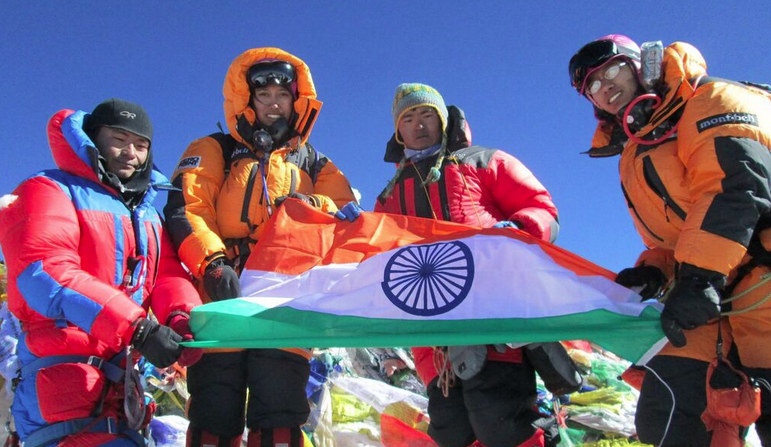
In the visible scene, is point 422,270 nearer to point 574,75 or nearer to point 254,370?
point 254,370

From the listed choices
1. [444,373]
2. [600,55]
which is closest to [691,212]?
[600,55]

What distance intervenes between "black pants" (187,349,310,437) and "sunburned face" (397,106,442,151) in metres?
1.79

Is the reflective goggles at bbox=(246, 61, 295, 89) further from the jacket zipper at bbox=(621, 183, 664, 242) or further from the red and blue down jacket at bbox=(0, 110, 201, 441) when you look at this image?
the jacket zipper at bbox=(621, 183, 664, 242)

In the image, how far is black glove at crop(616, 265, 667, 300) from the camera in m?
3.28

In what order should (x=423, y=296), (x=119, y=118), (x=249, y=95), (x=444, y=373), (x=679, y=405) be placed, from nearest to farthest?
(x=679, y=405), (x=423, y=296), (x=119, y=118), (x=444, y=373), (x=249, y=95)

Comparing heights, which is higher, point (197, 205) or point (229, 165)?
point (229, 165)

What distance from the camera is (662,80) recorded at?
3383mm

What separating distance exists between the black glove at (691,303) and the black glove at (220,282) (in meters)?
2.29

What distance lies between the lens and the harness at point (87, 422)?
10.1 feet

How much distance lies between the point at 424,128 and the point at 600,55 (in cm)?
137

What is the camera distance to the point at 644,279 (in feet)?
10.8

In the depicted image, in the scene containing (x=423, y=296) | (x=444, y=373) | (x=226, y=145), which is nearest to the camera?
(x=423, y=296)

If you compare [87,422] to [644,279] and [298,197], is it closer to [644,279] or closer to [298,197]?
[298,197]

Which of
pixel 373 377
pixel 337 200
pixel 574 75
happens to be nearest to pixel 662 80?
pixel 574 75
